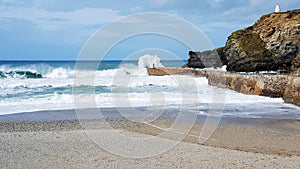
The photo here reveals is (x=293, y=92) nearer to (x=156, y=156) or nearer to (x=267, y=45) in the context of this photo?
(x=156, y=156)

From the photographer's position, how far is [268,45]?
42.1 metres

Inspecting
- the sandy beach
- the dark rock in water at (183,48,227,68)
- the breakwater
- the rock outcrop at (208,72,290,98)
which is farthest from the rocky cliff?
the sandy beach

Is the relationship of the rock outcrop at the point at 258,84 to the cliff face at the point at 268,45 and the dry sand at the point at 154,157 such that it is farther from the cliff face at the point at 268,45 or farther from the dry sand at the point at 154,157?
the cliff face at the point at 268,45

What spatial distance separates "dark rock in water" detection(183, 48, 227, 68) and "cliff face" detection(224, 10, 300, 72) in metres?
2.43

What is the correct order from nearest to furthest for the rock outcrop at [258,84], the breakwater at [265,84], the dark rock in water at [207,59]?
1. the breakwater at [265,84]
2. the rock outcrop at [258,84]
3. the dark rock in water at [207,59]

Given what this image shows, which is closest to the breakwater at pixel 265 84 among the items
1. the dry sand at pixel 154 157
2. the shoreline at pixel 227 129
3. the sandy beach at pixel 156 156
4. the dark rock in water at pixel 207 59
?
the shoreline at pixel 227 129

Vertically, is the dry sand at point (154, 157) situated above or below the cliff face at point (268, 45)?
below

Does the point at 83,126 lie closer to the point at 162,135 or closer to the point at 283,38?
Answer: the point at 162,135

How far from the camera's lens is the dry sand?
6.79 m

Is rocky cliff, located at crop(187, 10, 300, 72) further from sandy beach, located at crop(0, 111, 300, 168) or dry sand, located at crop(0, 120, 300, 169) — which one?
dry sand, located at crop(0, 120, 300, 169)

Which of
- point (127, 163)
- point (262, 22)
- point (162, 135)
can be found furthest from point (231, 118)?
point (262, 22)

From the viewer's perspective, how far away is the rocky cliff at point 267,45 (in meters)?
40.2

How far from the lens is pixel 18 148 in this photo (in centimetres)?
789

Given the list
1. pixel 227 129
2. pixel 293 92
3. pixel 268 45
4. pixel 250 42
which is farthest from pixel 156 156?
pixel 250 42
